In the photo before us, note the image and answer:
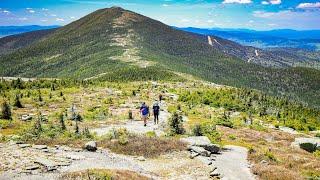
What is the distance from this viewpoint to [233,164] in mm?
31438

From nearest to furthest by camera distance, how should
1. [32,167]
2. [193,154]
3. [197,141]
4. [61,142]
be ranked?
[32,167] → [193,154] → [61,142] → [197,141]

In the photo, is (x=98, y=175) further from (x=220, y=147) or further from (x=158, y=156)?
(x=220, y=147)

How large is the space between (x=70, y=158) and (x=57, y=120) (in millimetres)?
20722

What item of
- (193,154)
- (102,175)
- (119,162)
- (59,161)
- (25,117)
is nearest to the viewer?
(102,175)

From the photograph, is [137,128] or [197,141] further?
[137,128]

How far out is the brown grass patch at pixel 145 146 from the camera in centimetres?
3198

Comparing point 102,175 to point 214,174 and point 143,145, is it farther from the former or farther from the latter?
point 143,145

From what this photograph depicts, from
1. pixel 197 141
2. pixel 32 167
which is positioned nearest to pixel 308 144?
pixel 197 141

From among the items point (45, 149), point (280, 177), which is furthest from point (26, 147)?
point (280, 177)

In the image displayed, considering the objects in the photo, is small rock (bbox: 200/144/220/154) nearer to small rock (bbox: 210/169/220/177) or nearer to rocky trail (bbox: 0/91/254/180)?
rocky trail (bbox: 0/91/254/180)

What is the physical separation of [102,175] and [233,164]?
11374mm

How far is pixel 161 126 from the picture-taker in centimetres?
4666

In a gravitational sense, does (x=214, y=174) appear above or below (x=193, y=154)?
below

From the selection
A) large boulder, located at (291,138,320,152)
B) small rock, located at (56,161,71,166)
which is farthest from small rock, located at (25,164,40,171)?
large boulder, located at (291,138,320,152)
